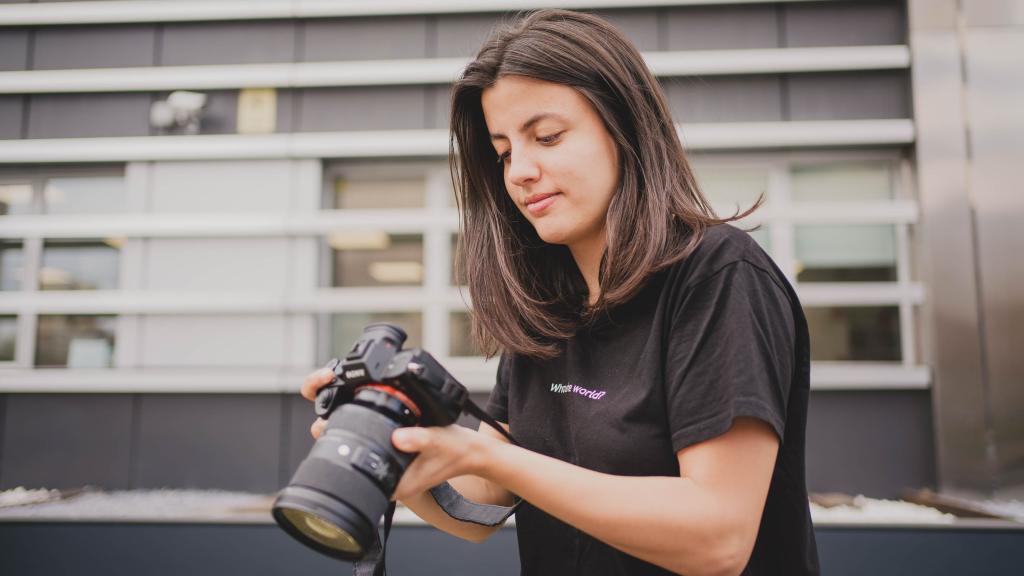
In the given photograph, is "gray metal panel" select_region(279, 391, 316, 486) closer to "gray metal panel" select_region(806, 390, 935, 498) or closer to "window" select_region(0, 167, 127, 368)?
"window" select_region(0, 167, 127, 368)

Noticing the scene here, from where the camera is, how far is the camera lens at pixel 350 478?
2.54 feet

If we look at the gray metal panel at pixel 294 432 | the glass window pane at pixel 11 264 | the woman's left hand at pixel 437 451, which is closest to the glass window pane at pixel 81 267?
the glass window pane at pixel 11 264

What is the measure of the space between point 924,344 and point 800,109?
1.29 meters

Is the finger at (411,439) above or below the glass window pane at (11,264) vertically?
below

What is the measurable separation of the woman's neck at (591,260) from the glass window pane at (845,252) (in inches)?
92.8

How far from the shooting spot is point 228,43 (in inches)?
133

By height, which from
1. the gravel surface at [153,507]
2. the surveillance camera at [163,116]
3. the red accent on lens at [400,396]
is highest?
the surveillance camera at [163,116]

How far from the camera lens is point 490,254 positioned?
136 cm

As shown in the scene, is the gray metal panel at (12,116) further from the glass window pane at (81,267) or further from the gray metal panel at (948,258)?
the gray metal panel at (948,258)

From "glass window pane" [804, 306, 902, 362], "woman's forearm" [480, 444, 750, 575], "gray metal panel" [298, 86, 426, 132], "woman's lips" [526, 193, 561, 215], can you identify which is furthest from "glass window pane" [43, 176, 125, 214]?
"glass window pane" [804, 306, 902, 362]

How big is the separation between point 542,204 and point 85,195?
131 inches

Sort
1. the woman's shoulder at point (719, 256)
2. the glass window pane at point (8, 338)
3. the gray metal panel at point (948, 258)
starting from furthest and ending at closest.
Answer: the glass window pane at point (8, 338)
the gray metal panel at point (948, 258)
the woman's shoulder at point (719, 256)

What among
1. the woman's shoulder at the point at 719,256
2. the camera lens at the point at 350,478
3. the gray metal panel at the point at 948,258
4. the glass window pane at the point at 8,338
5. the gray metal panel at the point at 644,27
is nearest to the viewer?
the camera lens at the point at 350,478

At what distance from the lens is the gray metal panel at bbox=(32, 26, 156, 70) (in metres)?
3.41
